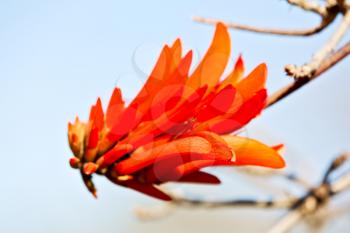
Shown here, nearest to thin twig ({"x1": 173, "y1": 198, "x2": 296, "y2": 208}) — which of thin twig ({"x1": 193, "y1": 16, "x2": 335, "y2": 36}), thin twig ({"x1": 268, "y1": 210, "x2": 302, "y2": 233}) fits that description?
thin twig ({"x1": 268, "y1": 210, "x2": 302, "y2": 233})

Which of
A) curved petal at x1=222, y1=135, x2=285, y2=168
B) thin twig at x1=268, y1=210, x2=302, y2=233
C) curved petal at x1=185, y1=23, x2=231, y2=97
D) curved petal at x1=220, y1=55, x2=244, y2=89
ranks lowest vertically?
thin twig at x1=268, y1=210, x2=302, y2=233

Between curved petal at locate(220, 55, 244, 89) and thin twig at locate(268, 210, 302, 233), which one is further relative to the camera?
thin twig at locate(268, 210, 302, 233)

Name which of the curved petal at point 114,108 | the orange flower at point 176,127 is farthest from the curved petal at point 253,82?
the curved petal at point 114,108

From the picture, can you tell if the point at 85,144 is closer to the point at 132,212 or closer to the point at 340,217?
the point at 132,212

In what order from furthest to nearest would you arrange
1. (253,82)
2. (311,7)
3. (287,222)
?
(287,222) < (311,7) < (253,82)

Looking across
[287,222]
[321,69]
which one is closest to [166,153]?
[321,69]

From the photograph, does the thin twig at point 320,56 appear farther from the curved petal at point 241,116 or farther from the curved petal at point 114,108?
the curved petal at point 114,108

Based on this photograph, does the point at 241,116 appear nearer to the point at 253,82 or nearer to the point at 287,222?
the point at 253,82

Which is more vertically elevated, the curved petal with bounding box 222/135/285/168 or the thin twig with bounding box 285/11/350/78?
the thin twig with bounding box 285/11/350/78

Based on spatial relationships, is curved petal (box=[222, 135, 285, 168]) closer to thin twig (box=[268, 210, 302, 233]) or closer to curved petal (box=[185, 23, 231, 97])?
curved petal (box=[185, 23, 231, 97])
